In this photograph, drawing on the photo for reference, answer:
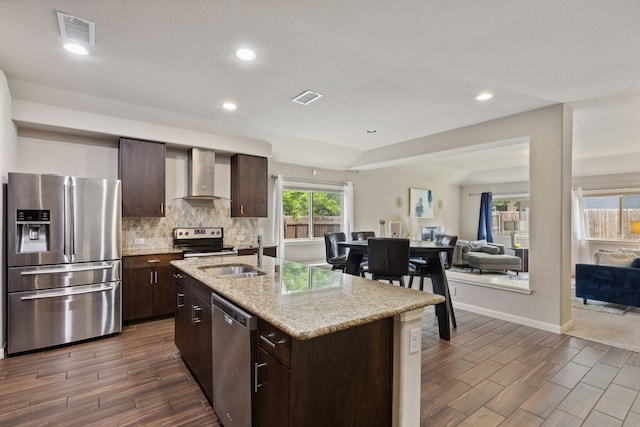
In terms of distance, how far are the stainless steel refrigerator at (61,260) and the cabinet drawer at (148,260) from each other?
265 mm

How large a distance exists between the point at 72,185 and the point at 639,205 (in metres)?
10.0

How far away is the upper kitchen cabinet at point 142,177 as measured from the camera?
13.1 feet

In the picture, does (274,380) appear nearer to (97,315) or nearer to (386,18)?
(386,18)

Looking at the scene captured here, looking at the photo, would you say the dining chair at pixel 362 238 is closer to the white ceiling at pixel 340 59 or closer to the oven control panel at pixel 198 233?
the white ceiling at pixel 340 59

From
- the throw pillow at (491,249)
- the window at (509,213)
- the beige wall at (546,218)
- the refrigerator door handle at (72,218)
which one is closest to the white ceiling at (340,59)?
the beige wall at (546,218)

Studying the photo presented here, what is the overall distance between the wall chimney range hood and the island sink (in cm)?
207

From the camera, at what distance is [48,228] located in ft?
10.5

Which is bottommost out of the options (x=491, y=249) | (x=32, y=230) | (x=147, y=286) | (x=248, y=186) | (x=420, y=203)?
(x=147, y=286)

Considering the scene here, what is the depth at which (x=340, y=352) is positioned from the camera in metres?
1.46

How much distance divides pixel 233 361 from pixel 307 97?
2718 millimetres

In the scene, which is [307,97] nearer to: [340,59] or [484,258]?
[340,59]

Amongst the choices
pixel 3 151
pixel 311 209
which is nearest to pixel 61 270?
pixel 3 151

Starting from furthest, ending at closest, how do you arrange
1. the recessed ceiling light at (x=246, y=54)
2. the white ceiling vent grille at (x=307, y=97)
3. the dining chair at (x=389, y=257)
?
the dining chair at (x=389, y=257) < the white ceiling vent grille at (x=307, y=97) < the recessed ceiling light at (x=246, y=54)

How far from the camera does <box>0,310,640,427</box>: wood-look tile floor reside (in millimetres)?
2116
